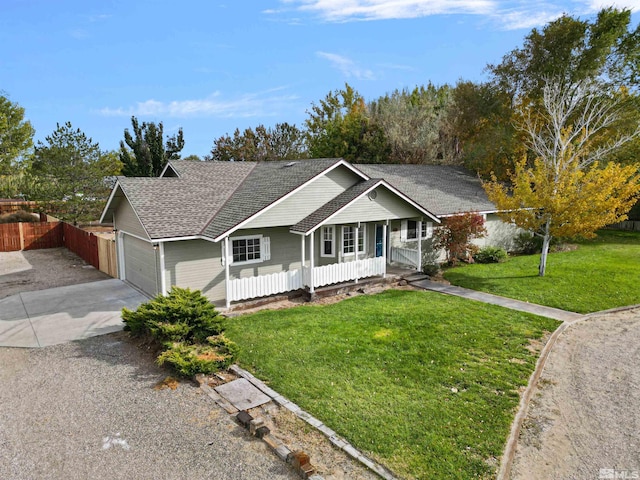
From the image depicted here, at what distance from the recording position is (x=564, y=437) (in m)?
6.76

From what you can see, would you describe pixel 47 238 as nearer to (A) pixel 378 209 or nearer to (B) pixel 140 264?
(B) pixel 140 264

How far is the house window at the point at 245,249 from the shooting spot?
1459 cm

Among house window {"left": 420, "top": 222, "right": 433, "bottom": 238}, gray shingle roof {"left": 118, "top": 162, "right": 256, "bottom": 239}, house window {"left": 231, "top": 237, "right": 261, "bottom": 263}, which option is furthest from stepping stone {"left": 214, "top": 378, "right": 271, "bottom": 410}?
house window {"left": 420, "top": 222, "right": 433, "bottom": 238}

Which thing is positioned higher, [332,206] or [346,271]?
[332,206]

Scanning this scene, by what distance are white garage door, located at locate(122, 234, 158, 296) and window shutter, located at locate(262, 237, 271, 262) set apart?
381cm

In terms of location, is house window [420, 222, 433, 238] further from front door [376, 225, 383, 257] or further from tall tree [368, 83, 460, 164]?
tall tree [368, 83, 460, 164]

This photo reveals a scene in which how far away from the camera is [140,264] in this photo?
15.5 meters

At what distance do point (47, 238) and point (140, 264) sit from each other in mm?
15498

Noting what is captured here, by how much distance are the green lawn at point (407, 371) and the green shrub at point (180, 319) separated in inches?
41.5

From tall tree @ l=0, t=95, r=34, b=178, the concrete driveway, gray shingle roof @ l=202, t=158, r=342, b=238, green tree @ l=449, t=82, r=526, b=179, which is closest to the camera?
the concrete driveway

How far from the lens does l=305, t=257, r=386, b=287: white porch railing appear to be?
48.8 feet

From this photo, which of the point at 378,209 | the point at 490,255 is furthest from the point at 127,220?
the point at 490,255

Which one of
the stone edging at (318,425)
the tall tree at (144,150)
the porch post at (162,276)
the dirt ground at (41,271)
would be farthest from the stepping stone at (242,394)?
the tall tree at (144,150)

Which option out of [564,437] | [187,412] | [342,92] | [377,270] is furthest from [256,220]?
[342,92]
